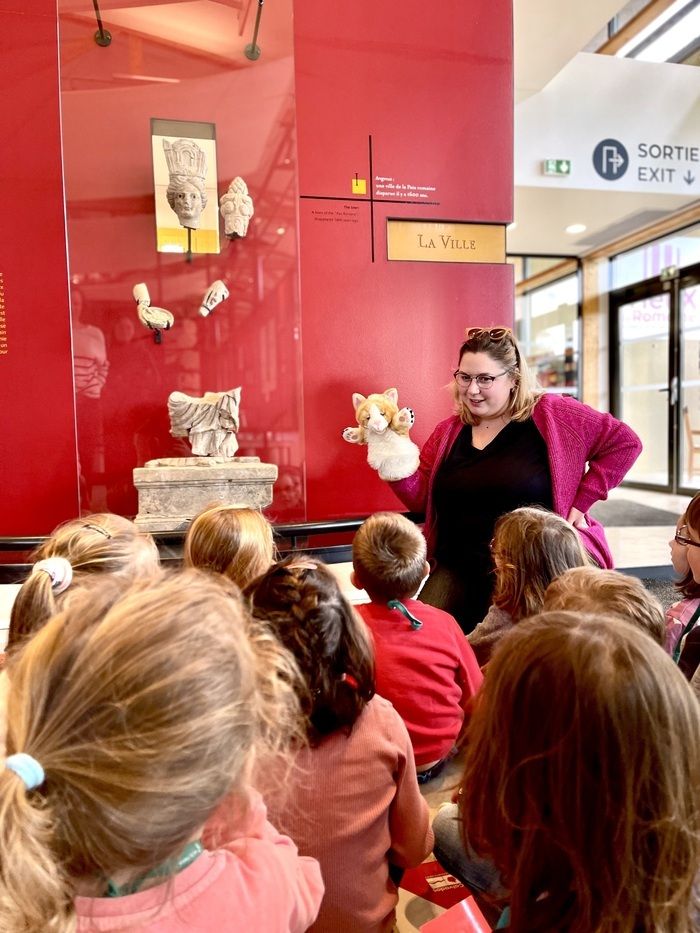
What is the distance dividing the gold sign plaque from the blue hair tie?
11.9ft

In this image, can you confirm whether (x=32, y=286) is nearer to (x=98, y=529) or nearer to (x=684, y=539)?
(x=98, y=529)

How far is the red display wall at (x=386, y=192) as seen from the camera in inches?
146

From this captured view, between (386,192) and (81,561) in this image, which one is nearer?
(81,561)

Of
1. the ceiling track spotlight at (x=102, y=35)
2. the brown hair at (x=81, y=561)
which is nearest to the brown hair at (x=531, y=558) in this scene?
the brown hair at (x=81, y=561)

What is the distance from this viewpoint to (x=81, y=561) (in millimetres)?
1351

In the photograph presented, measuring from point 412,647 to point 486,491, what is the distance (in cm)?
83

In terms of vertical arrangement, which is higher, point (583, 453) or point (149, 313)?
point (149, 313)

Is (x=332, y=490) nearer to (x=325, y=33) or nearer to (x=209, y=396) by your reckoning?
(x=209, y=396)

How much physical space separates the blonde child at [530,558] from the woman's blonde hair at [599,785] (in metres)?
0.87

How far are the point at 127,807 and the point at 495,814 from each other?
410mm

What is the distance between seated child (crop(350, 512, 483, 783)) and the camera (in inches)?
59.9

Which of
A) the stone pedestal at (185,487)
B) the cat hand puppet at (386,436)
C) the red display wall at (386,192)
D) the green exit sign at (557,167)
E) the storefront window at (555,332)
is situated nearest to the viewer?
the cat hand puppet at (386,436)

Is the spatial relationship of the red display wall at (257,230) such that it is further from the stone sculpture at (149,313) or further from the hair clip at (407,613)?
the hair clip at (407,613)

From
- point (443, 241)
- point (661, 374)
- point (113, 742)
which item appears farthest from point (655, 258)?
point (113, 742)
